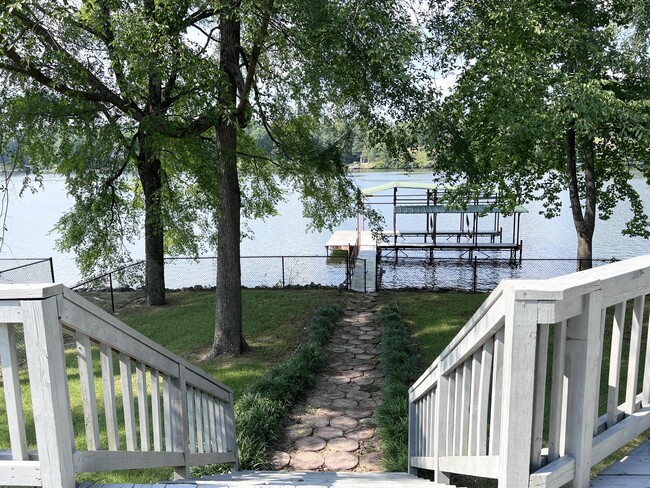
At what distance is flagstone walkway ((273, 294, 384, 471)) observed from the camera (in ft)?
15.5

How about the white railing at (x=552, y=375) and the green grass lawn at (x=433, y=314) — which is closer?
the white railing at (x=552, y=375)

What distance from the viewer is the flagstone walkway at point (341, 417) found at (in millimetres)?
4730

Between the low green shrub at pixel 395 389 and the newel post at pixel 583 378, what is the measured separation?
111 inches

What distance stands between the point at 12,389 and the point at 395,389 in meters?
4.82

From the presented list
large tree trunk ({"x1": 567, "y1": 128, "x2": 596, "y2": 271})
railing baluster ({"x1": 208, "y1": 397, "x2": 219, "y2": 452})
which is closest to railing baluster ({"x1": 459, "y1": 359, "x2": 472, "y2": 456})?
railing baluster ({"x1": 208, "y1": 397, "x2": 219, "y2": 452})

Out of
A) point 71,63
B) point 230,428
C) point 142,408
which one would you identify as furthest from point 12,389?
point 71,63

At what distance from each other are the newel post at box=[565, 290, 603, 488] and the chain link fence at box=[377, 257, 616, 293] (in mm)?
13701

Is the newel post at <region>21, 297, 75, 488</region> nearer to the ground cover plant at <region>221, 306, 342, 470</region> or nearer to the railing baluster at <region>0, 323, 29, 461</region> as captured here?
the railing baluster at <region>0, 323, 29, 461</region>

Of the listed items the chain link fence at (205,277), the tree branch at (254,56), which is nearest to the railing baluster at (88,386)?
the tree branch at (254,56)

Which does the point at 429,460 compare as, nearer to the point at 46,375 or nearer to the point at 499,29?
the point at 46,375

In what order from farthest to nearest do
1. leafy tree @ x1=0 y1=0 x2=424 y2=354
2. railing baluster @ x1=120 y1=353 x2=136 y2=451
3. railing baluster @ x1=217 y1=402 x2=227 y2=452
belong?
leafy tree @ x1=0 y1=0 x2=424 y2=354 < railing baluster @ x1=217 y1=402 x2=227 y2=452 < railing baluster @ x1=120 y1=353 x2=136 y2=451

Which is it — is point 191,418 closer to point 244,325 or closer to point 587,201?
point 244,325

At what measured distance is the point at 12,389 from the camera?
1.73m

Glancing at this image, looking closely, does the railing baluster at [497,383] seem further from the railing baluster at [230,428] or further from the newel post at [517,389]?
the railing baluster at [230,428]
